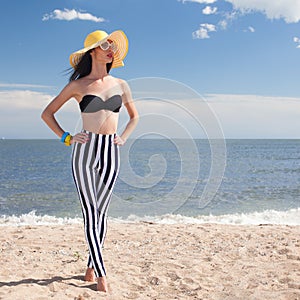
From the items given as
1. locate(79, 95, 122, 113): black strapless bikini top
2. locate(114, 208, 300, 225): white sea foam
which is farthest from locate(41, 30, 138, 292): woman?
locate(114, 208, 300, 225): white sea foam

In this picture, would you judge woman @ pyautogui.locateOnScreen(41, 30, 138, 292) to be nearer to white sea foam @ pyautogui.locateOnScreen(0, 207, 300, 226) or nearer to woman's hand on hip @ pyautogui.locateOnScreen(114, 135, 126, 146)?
woman's hand on hip @ pyautogui.locateOnScreen(114, 135, 126, 146)

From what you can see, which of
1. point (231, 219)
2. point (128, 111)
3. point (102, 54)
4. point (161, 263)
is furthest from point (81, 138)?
point (231, 219)

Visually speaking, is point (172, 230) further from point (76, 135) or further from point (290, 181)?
point (290, 181)

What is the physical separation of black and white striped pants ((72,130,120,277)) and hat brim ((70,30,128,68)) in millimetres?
670

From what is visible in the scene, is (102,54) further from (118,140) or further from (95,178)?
(95,178)

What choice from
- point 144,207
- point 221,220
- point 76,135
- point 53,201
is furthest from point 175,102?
point 53,201

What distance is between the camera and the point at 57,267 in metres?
4.32

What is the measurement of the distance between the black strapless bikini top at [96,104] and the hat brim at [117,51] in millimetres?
372

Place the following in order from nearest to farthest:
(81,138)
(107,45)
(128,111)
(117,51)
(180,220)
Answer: (81,138) → (107,45) → (117,51) → (128,111) → (180,220)

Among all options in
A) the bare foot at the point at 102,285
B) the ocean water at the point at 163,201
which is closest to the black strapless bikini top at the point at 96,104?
the ocean water at the point at 163,201

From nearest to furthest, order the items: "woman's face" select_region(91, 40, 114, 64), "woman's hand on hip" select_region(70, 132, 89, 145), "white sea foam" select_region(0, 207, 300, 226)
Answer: "woman's hand on hip" select_region(70, 132, 89, 145) < "woman's face" select_region(91, 40, 114, 64) < "white sea foam" select_region(0, 207, 300, 226)

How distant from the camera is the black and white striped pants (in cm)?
331

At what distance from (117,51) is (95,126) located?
0.73 m

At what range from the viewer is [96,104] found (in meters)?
3.31
